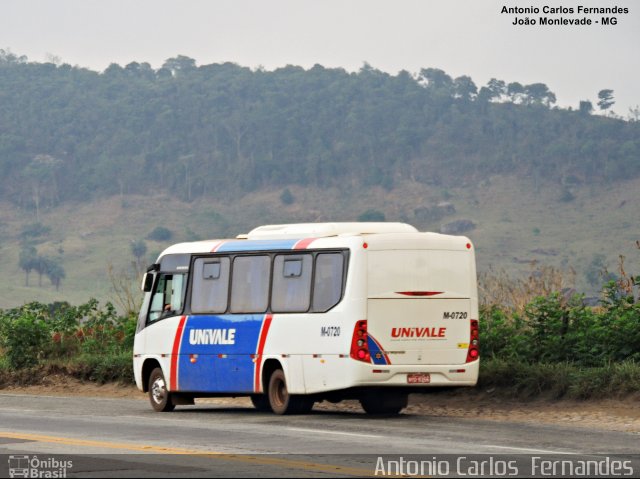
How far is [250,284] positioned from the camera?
2184 cm

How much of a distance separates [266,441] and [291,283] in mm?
5579

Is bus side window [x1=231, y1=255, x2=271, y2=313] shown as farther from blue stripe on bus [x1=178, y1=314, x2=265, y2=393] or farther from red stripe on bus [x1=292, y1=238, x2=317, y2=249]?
red stripe on bus [x1=292, y1=238, x2=317, y2=249]

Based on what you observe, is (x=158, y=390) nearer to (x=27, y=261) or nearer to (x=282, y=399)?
(x=282, y=399)

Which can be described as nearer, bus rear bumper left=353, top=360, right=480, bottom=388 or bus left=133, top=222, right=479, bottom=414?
bus rear bumper left=353, top=360, right=480, bottom=388

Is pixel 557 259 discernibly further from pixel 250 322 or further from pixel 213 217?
pixel 250 322

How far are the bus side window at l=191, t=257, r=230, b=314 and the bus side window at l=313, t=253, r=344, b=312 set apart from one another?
197cm

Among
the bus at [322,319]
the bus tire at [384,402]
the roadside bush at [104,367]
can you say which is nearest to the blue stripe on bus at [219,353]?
the bus at [322,319]

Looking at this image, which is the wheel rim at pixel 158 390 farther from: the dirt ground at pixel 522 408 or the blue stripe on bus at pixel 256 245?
the dirt ground at pixel 522 408

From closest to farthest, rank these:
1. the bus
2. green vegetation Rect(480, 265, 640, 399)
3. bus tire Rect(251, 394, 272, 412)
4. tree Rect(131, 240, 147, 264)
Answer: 1. the bus
2. green vegetation Rect(480, 265, 640, 399)
3. bus tire Rect(251, 394, 272, 412)
4. tree Rect(131, 240, 147, 264)

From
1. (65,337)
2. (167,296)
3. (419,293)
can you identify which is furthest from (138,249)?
(419,293)

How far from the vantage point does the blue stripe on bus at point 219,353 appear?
851 inches

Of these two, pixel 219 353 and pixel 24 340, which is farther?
pixel 24 340

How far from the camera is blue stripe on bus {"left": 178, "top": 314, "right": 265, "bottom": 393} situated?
70.9 feet

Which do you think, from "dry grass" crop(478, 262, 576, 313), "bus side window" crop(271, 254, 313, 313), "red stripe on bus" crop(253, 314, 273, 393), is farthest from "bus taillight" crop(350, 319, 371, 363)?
"dry grass" crop(478, 262, 576, 313)
